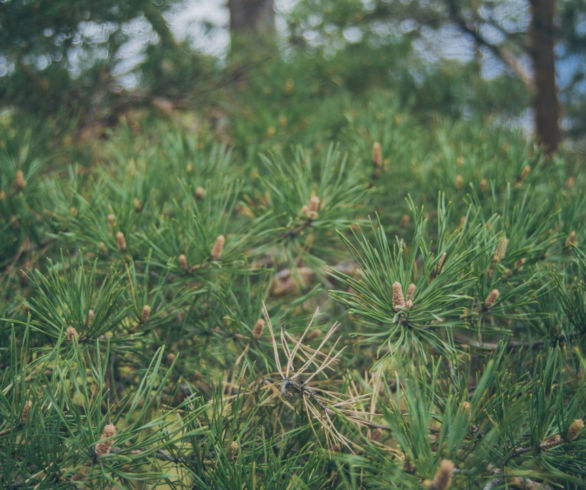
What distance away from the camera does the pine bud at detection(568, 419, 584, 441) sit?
32 cm

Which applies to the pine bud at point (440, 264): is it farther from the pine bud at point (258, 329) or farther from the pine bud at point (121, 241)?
the pine bud at point (121, 241)

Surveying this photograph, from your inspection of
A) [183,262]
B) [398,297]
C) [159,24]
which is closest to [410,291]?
[398,297]

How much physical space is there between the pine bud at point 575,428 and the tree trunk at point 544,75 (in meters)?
1.01

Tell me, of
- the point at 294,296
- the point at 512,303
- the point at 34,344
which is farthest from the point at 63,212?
the point at 512,303

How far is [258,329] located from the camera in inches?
18.1

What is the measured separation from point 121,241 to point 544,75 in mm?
1245

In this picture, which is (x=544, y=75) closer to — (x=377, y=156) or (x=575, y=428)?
(x=377, y=156)

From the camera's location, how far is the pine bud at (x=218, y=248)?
45 cm

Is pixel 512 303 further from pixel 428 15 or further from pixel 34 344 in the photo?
pixel 428 15

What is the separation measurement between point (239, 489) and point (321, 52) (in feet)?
3.41

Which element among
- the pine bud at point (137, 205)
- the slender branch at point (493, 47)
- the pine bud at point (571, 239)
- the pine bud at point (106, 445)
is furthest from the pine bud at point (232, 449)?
the slender branch at point (493, 47)

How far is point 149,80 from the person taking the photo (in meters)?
0.93

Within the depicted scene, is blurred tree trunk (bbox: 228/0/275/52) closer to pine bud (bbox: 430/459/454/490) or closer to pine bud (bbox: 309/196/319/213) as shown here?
pine bud (bbox: 309/196/319/213)

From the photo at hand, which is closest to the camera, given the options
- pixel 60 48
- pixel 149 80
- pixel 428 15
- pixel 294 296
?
pixel 294 296
